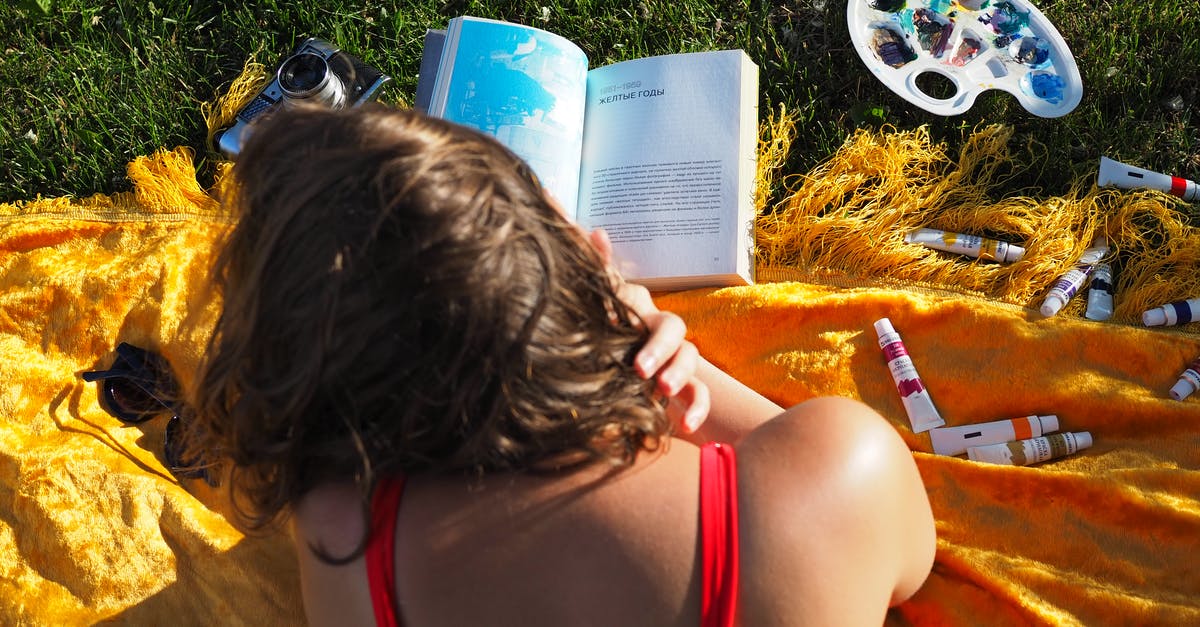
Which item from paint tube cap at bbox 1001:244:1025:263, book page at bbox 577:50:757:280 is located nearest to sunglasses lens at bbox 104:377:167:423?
book page at bbox 577:50:757:280

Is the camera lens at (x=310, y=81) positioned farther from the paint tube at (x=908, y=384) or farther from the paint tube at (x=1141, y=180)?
the paint tube at (x=1141, y=180)

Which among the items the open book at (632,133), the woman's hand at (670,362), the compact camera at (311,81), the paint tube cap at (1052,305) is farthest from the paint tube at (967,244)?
the compact camera at (311,81)

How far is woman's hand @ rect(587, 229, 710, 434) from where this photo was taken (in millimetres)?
1162

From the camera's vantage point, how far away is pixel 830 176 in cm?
207

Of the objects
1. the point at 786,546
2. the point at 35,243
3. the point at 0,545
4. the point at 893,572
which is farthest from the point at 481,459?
the point at 35,243

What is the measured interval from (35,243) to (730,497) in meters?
1.79

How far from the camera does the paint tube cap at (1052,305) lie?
1.78 m

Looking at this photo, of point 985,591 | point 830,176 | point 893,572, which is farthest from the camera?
point 830,176

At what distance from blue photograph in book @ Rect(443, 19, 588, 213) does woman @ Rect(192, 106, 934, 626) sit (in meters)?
0.82

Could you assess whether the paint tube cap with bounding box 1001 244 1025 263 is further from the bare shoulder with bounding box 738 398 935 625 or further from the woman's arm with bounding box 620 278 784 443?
the bare shoulder with bounding box 738 398 935 625

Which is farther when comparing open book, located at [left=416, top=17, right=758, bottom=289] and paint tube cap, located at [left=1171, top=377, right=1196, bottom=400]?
open book, located at [left=416, top=17, right=758, bottom=289]

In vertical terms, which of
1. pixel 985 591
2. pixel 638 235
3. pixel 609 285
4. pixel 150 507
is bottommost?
pixel 150 507

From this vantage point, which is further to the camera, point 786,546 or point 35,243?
point 35,243

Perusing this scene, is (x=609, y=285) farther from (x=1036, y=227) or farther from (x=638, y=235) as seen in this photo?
(x=1036, y=227)
